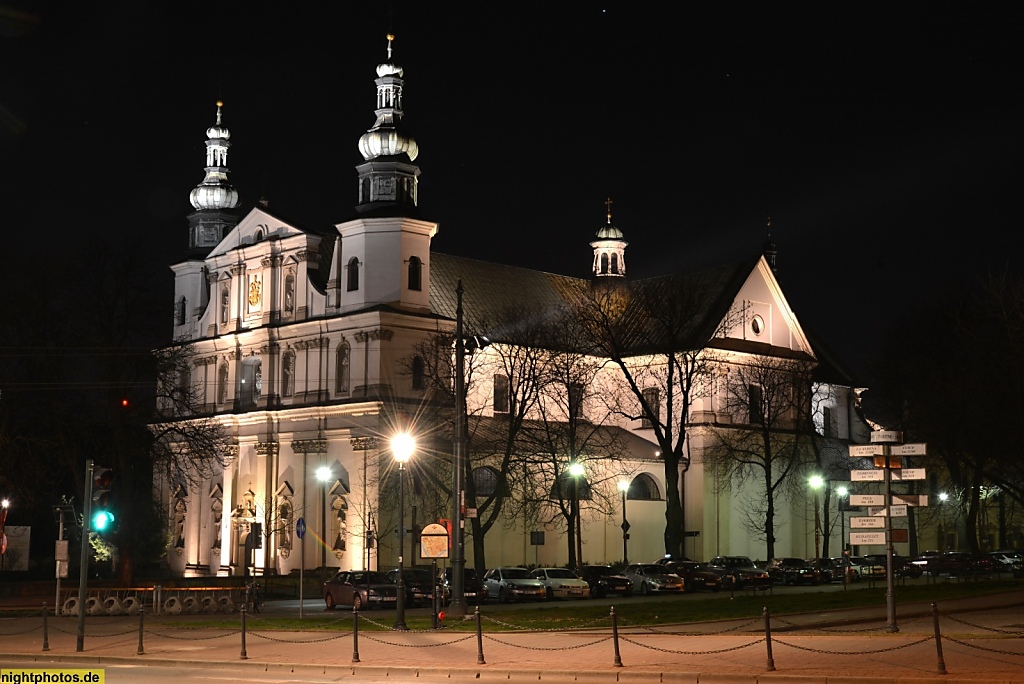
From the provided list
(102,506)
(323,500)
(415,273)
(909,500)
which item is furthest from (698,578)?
(102,506)

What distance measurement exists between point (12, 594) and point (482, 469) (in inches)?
1003

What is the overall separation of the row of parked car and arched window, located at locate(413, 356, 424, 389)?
14282 millimetres

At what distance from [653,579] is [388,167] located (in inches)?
1110

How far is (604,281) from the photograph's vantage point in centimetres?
9356

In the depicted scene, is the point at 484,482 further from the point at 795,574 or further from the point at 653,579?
the point at 795,574

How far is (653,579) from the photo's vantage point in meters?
57.5

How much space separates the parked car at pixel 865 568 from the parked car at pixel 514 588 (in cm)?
1990

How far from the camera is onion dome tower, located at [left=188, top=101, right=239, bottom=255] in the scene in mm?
89812

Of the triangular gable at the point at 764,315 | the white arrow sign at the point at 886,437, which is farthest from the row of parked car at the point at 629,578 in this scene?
the white arrow sign at the point at 886,437

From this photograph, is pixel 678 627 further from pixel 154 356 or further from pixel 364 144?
pixel 364 144

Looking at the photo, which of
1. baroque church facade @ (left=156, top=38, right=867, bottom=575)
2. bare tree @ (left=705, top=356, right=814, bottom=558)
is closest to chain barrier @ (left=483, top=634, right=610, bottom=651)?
baroque church facade @ (left=156, top=38, right=867, bottom=575)

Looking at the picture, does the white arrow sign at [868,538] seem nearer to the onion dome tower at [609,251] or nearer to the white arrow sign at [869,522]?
the white arrow sign at [869,522]

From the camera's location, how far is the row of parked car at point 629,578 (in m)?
47.3

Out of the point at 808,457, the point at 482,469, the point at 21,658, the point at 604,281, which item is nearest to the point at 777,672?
the point at 21,658
